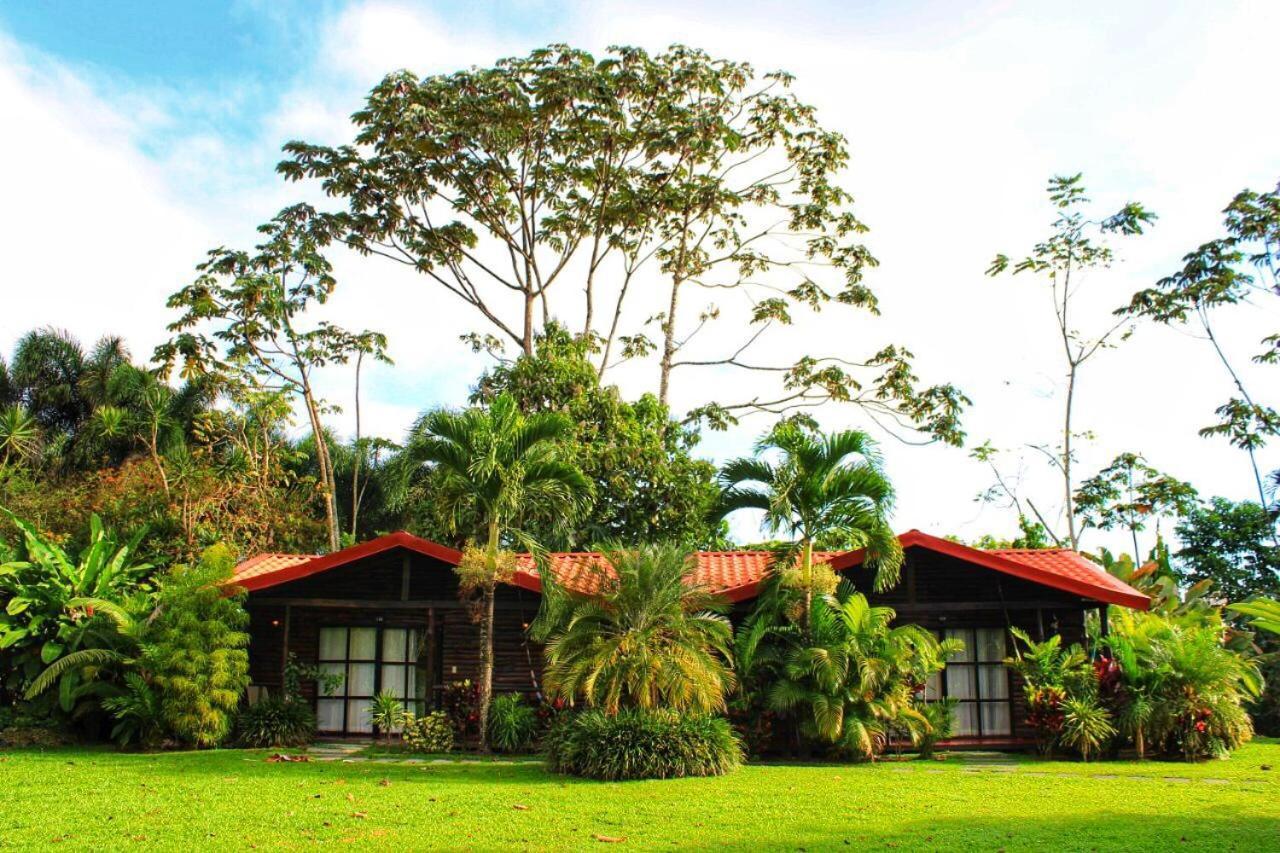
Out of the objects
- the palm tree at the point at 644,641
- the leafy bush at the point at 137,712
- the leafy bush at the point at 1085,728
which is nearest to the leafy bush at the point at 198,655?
the leafy bush at the point at 137,712

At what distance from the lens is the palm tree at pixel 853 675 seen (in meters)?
13.0

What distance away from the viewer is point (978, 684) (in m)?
15.4

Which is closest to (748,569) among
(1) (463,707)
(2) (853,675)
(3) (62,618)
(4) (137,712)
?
(2) (853,675)

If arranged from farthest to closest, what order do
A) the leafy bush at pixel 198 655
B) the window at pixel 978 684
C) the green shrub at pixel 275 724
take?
1. the window at pixel 978 684
2. the green shrub at pixel 275 724
3. the leafy bush at pixel 198 655

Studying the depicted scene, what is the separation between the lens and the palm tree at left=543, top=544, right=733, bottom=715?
12.2 meters

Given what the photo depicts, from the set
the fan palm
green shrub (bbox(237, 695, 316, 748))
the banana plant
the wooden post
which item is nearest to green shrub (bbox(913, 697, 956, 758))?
green shrub (bbox(237, 695, 316, 748))

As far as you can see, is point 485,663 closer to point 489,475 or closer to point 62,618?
point 489,475

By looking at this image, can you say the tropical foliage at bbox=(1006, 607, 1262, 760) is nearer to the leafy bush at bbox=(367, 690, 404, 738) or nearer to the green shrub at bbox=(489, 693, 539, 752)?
the green shrub at bbox=(489, 693, 539, 752)

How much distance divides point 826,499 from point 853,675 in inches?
85.2

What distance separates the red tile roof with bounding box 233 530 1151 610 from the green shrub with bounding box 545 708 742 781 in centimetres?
186

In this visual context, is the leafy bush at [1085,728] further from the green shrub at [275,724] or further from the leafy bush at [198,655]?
the leafy bush at [198,655]

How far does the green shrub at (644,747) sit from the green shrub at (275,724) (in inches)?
175

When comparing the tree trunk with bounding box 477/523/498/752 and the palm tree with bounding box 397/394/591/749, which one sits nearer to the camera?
the palm tree with bounding box 397/394/591/749

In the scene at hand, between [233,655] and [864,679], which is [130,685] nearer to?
[233,655]
